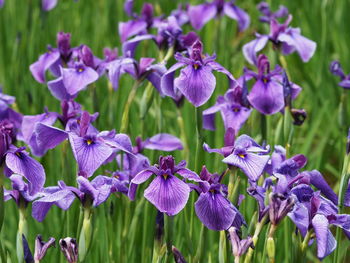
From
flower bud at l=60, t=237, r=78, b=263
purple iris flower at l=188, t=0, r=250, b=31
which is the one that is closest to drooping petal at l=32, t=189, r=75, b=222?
flower bud at l=60, t=237, r=78, b=263

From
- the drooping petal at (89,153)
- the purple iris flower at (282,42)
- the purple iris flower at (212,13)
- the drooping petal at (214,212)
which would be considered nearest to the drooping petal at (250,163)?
the drooping petal at (214,212)

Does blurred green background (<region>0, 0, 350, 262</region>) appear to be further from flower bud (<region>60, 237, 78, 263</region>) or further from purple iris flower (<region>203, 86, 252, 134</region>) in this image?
flower bud (<region>60, 237, 78, 263</region>)

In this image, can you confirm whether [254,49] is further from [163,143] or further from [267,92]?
[163,143]

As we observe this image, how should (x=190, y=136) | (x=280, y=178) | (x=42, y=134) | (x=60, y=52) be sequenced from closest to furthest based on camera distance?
(x=280, y=178)
(x=42, y=134)
(x=60, y=52)
(x=190, y=136)

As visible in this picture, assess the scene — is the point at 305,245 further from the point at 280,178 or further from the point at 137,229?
the point at 137,229

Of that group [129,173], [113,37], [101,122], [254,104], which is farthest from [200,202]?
[113,37]

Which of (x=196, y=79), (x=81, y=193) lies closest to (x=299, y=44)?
(x=196, y=79)

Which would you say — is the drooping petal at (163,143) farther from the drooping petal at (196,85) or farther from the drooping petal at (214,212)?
the drooping petal at (214,212)
